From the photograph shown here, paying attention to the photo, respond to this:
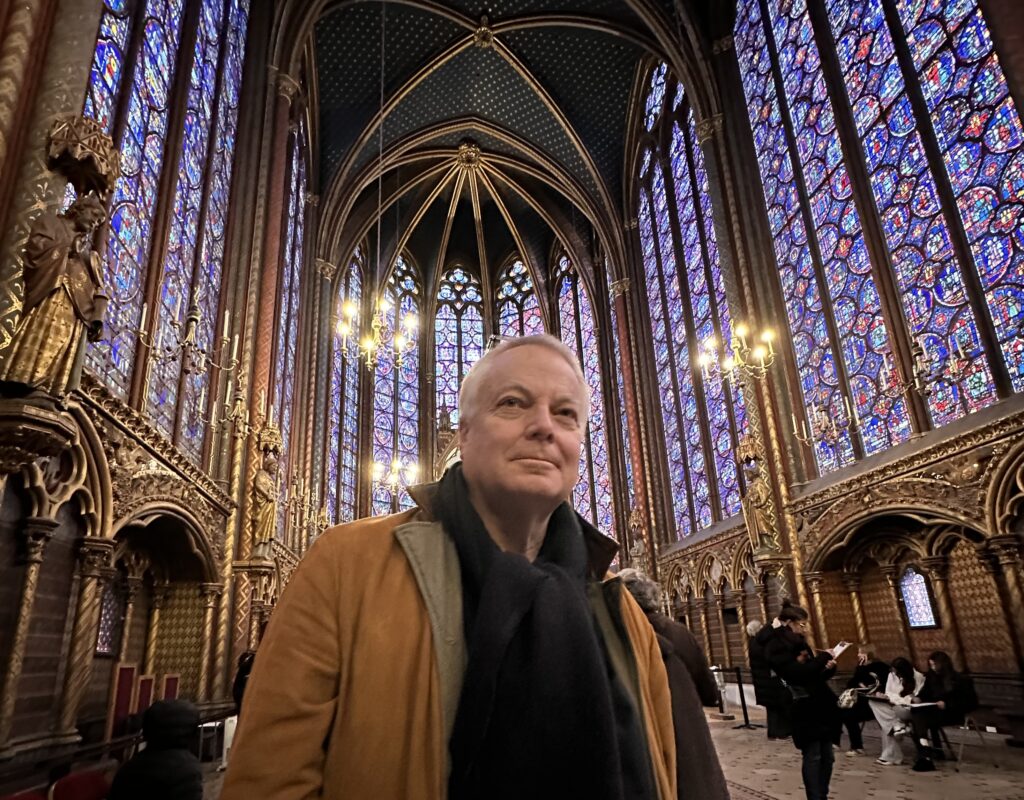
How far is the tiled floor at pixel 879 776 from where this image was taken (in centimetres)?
507

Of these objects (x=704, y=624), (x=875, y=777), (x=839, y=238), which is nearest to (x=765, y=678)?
(x=875, y=777)

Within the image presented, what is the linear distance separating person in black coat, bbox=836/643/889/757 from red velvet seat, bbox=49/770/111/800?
6770mm

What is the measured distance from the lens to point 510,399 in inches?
53.4

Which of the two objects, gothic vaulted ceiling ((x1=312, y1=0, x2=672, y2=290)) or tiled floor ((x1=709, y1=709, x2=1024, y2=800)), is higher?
gothic vaulted ceiling ((x1=312, y1=0, x2=672, y2=290))

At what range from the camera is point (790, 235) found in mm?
11836

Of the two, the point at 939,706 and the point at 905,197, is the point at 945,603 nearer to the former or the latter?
the point at 939,706

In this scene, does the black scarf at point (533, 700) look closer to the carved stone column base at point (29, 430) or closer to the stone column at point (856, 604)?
the carved stone column base at point (29, 430)

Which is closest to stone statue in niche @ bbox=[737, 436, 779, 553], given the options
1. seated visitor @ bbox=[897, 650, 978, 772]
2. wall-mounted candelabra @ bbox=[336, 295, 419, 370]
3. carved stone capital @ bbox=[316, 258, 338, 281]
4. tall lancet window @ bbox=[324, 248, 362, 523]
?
seated visitor @ bbox=[897, 650, 978, 772]

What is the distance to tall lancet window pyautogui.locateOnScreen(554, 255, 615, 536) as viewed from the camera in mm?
21203

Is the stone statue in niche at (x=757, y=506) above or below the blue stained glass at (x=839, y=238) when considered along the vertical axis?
below

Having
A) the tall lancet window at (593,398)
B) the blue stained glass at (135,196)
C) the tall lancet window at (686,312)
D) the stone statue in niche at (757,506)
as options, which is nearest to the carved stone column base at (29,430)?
the blue stained glass at (135,196)

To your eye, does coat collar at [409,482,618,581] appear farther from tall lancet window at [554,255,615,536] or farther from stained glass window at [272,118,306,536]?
tall lancet window at [554,255,615,536]

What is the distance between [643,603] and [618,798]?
239cm

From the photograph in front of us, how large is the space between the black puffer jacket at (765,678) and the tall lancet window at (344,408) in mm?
15004
